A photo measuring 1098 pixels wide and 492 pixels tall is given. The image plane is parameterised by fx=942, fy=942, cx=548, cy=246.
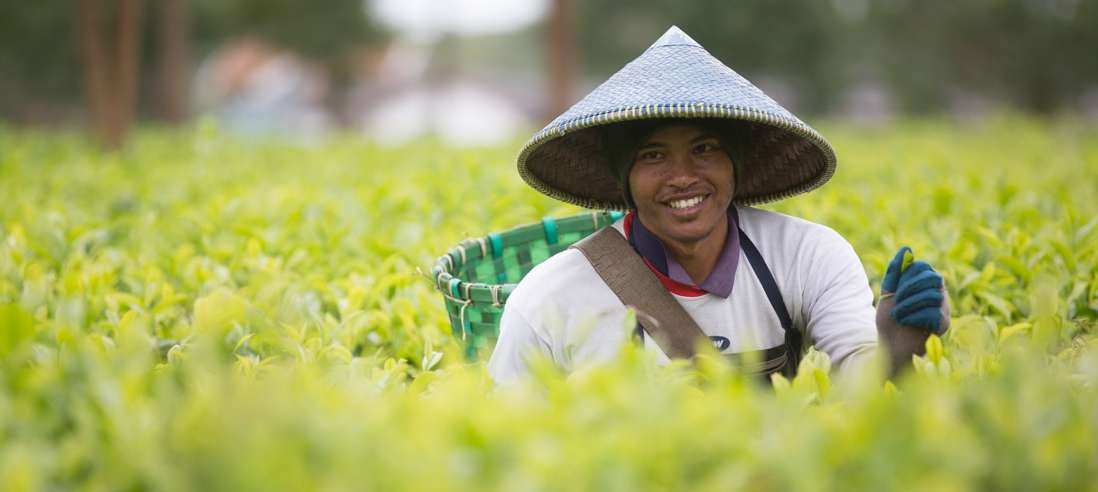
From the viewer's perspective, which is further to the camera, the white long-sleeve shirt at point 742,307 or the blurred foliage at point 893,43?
the blurred foliage at point 893,43

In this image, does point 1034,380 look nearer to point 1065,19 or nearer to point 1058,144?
point 1058,144

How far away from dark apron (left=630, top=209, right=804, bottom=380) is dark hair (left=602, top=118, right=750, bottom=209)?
0.19 metres

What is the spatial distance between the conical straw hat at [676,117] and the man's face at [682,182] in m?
0.07

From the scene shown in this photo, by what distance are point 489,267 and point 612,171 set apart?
2.21 ft

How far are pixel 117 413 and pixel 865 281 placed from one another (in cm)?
173

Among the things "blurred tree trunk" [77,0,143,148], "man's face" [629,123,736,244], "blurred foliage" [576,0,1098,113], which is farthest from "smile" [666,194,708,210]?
"blurred foliage" [576,0,1098,113]

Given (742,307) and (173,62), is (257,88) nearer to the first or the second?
(173,62)

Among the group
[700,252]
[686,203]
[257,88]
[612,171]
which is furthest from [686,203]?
[257,88]

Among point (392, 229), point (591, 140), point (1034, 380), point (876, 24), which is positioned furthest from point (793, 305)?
point (876, 24)

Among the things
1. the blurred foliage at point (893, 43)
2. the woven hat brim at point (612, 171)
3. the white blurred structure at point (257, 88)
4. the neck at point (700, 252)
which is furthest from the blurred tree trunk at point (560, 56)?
the white blurred structure at point (257, 88)

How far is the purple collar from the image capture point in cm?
230

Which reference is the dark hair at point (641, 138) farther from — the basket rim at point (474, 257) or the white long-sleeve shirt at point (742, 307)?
the basket rim at point (474, 257)

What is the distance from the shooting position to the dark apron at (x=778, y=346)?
2.23 metres

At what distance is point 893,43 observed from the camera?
23.9 m
